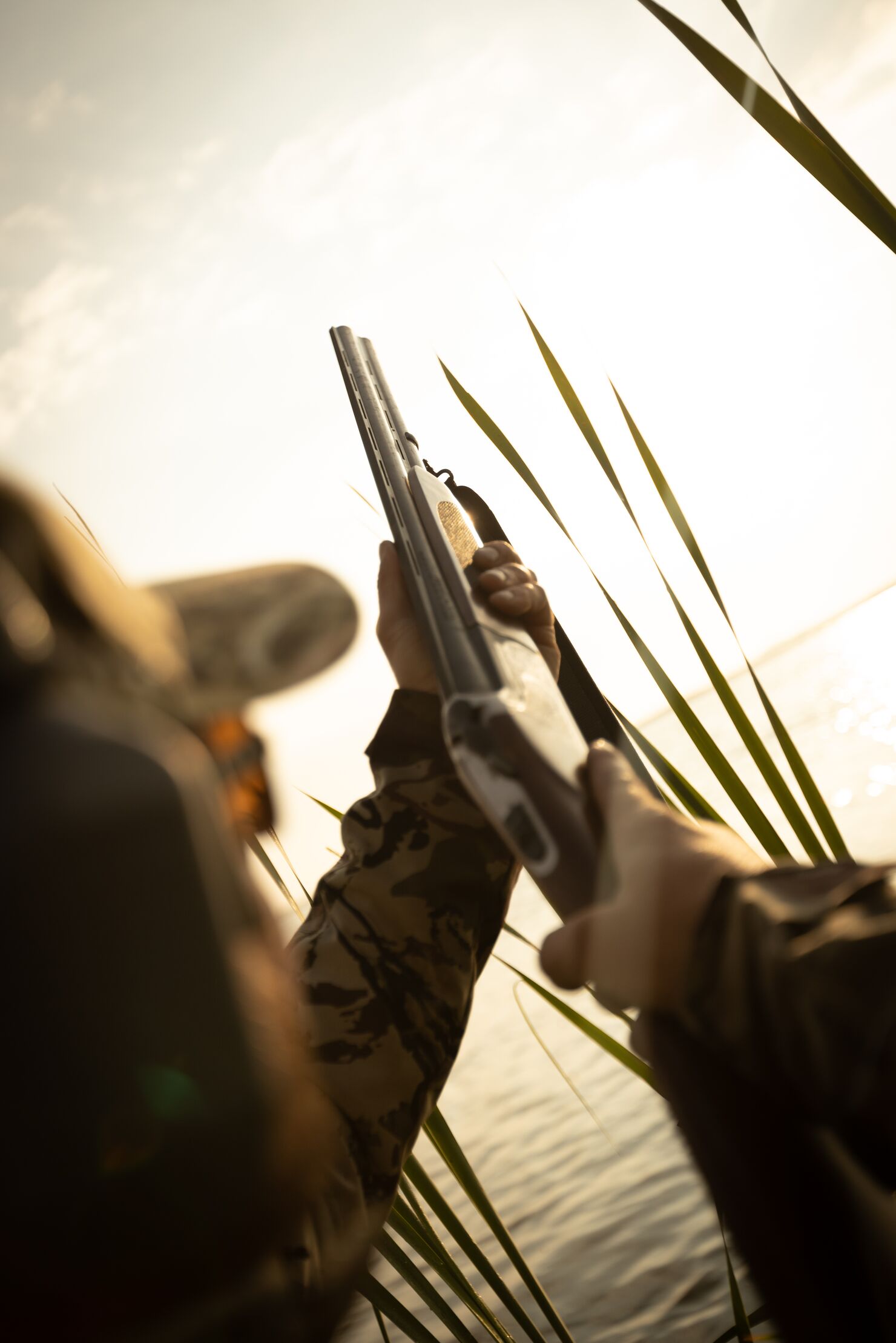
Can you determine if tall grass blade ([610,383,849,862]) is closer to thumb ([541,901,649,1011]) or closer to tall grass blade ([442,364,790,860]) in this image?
tall grass blade ([442,364,790,860])

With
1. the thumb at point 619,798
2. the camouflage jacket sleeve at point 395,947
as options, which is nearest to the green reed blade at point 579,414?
the camouflage jacket sleeve at point 395,947

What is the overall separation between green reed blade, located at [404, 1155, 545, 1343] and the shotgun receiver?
2.75 feet

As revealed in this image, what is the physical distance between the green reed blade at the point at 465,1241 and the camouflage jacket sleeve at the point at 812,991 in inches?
36.6

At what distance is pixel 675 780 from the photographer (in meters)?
1.21

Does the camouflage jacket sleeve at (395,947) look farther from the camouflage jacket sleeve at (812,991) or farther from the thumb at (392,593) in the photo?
the camouflage jacket sleeve at (812,991)

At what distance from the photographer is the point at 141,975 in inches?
12.7

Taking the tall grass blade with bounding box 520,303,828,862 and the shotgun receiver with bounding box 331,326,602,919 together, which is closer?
the shotgun receiver with bounding box 331,326,602,919

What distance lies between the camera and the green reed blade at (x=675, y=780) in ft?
3.95

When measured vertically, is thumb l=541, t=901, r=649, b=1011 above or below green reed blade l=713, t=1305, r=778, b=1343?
above

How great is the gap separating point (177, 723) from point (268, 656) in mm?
137

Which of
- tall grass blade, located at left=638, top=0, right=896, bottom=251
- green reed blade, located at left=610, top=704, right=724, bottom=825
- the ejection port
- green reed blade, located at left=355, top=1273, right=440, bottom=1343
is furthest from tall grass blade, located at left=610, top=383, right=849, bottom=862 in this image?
green reed blade, located at left=355, top=1273, right=440, bottom=1343

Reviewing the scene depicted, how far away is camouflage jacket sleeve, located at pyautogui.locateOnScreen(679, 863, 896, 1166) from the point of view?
0.49 metres

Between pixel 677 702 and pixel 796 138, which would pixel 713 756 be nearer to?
pixel 677 702

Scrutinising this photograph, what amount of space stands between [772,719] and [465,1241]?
103 centimetres
